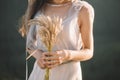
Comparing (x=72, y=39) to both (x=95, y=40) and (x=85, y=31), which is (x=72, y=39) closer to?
(x=85, y=31)

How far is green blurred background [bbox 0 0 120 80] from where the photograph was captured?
4.00m

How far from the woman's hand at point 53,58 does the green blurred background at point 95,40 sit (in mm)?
2196

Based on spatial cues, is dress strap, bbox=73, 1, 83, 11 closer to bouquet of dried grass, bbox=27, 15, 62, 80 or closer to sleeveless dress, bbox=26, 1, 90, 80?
sleeveless dress, bbox=26, 1, 90, 80

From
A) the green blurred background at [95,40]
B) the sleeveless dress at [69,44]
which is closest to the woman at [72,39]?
the sleeveless dress at [69,44]

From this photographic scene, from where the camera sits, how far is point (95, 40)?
4.00 metres

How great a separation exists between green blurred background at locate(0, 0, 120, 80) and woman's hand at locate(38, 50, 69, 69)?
7.20 ft

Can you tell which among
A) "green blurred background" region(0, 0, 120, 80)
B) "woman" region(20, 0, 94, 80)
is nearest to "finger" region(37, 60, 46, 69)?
"woman" region(20, 0, 94, 80)

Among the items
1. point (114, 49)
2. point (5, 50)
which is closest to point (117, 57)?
point (114, 49)

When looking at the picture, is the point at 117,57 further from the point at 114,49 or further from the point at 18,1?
the point at 18,1

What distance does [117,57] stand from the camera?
4086mm

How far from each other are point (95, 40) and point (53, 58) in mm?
2250

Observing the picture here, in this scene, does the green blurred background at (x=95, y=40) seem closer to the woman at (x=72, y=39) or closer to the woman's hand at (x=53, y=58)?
the woman at (x=72, y=39)

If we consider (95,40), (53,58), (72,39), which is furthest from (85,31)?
(95,40)

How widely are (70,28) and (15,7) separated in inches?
83.2
